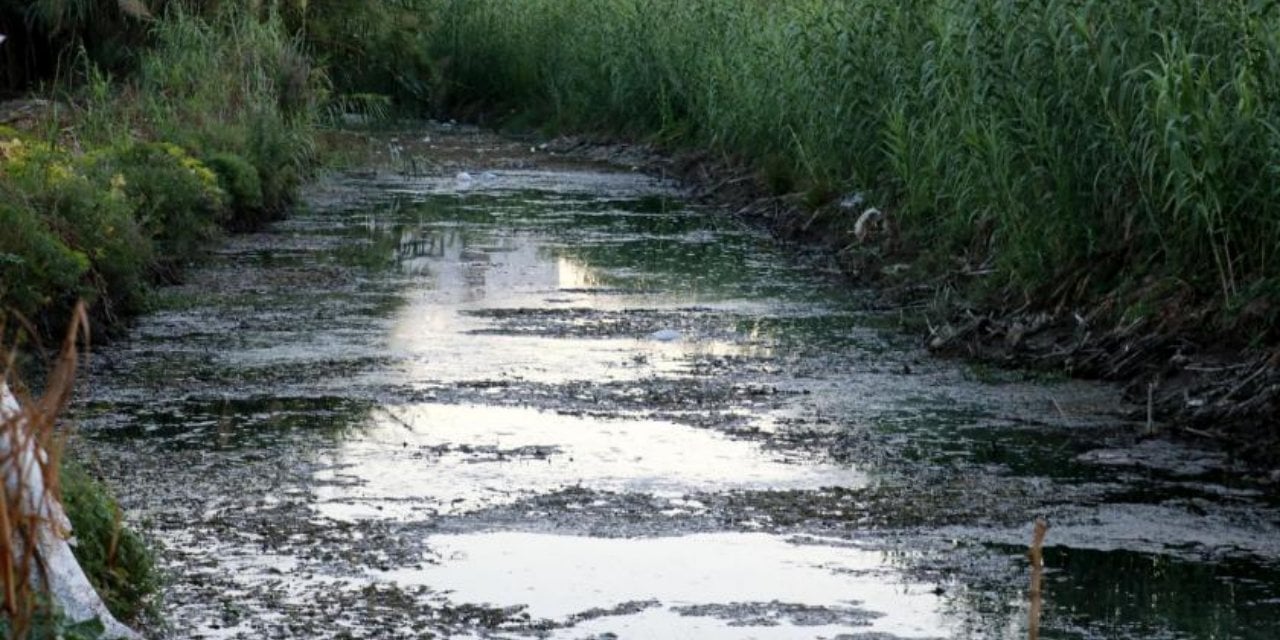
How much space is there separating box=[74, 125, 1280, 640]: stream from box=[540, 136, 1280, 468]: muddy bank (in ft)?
0.52

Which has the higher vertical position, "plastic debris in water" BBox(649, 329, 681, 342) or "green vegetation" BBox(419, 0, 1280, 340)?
"green vegetation" BBox(419, 0, 1280, 340)

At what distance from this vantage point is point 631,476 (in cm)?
709

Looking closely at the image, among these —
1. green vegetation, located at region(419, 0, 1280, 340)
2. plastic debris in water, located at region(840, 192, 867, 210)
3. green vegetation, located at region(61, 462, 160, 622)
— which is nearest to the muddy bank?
plastic debris in water, located at region(840, 192, 867, 210)

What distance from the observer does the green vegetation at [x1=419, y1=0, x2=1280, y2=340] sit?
8234mm

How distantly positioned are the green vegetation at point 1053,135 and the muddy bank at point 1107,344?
119 mm

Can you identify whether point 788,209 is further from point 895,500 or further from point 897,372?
point 895,500

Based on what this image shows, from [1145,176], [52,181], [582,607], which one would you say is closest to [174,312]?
[52,181]

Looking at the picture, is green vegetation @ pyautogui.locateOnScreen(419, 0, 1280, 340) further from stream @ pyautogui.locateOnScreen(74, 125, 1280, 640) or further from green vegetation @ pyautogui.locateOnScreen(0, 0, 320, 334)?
green vegetation @ pyautogui.locateOnScreen(0, 0, 320, 334)

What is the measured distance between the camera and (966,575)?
19.3ft

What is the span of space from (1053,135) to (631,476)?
11.4 ft

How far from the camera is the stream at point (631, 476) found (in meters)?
5.55

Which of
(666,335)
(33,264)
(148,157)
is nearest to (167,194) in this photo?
(148,157)

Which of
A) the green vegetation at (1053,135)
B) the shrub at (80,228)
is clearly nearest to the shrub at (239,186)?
the shrub at (80,228)

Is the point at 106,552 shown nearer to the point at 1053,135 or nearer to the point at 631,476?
the point at 631,476
